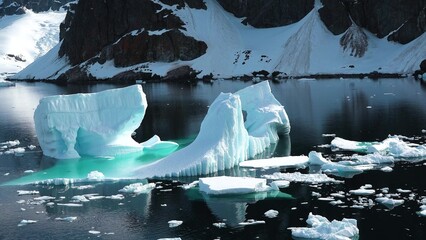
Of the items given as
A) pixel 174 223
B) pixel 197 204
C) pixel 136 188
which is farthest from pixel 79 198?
pixel 174 223

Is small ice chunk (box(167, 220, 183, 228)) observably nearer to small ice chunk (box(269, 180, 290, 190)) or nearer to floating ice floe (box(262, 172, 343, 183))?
small ice chunk (box(269, 180, 290, 190))

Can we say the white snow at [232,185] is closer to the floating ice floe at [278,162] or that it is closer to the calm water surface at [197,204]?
the calm water surface at [197,204]

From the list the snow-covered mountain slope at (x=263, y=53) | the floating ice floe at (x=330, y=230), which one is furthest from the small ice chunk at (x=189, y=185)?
the snow-covered mountain slope at (x=263, y=53)

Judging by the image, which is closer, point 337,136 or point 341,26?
point 337,136

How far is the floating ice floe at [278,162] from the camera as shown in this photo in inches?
1142

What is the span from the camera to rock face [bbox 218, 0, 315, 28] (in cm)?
11506

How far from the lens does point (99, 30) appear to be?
126188mm

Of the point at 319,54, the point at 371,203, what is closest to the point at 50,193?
the point at 371,203

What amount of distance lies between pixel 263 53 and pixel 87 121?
77.2m

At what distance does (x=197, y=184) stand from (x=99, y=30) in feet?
347

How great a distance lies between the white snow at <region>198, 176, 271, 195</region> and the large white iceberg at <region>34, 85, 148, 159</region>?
11269mm

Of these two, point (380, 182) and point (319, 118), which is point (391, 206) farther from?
point (319, 118)

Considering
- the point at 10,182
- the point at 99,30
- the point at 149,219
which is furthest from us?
the point at 99,30

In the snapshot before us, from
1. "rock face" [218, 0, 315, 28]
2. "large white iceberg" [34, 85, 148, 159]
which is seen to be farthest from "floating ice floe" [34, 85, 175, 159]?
"rock face" [218, 0, 315, 28]
